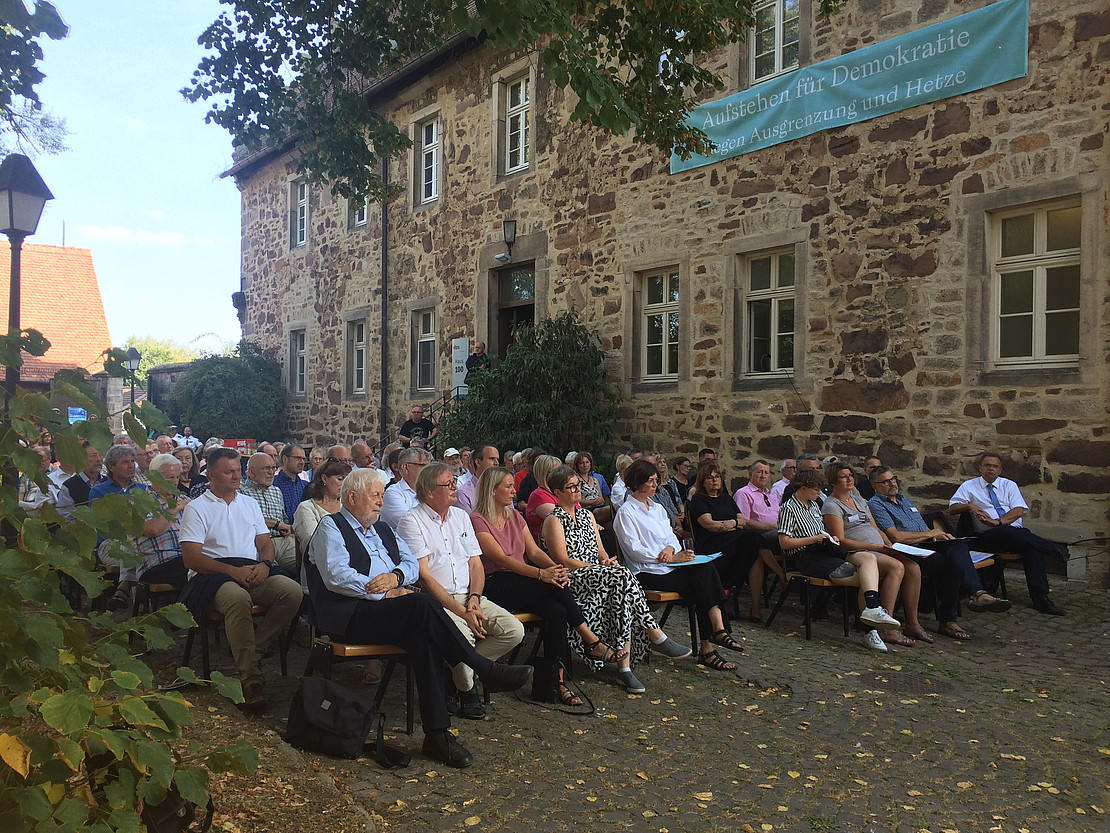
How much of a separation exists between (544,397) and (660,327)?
5.86ft

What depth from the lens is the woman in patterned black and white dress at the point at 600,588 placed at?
531 centimetres

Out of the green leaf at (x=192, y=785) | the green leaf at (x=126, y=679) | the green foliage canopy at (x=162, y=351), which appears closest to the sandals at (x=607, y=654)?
the green leaf at (x=192, y=785)

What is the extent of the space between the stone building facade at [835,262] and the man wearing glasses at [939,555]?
49.6 inches

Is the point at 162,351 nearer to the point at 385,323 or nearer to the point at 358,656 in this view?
the point at 385,323

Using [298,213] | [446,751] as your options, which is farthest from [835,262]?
[298,213]

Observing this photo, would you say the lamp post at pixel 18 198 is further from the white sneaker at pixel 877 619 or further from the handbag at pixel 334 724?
the white sneaker at pixel 877 619

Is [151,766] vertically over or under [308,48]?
under

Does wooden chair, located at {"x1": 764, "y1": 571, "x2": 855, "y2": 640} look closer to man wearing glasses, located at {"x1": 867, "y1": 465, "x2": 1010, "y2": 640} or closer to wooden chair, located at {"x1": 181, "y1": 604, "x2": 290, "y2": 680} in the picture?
man wearing glasses, located at {"x1": 867, "y1": 465, "x2": 1010, "y2": 640}

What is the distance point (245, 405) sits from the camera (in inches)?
773

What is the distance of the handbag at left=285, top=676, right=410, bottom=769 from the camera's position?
396 centimetres

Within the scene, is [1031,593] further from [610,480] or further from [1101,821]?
[610,480]

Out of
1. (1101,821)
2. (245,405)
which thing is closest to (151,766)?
(1101,821)

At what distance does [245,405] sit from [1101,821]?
1862cm

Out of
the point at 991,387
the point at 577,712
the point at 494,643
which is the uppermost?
the point at 991,387
